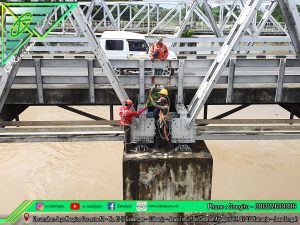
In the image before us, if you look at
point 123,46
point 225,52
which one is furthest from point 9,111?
point 123,46

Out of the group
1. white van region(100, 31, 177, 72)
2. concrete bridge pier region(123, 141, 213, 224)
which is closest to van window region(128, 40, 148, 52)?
white van region(100, 31, 177, 72)

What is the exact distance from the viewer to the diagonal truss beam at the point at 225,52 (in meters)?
5.83

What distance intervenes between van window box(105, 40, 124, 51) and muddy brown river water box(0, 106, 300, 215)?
5294 millimetres

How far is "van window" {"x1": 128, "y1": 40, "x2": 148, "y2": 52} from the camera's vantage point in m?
13.3

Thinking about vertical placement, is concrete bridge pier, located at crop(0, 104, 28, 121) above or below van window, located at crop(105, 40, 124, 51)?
below

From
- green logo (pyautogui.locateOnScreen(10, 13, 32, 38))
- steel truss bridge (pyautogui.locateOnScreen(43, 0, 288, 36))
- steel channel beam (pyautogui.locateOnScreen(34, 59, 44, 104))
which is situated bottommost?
steel channel beam (pyautogui.locateOnScreen(34, 59, 44, 104))

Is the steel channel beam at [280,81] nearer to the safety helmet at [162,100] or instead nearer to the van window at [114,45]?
the safety helmet at [162,100]

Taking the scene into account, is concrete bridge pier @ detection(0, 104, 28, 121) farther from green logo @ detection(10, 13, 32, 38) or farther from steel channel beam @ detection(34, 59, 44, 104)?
green logo @ detection(10, 13, 32, 38)

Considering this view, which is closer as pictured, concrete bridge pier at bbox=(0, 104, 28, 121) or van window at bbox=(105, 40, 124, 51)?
concrete bridge pier at bbox=(0, 104, 28, 121)

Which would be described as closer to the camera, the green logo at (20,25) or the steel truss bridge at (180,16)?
the green logo at (20,25)

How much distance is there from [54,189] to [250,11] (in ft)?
34.2

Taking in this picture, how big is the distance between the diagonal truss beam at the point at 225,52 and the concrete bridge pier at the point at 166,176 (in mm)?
938

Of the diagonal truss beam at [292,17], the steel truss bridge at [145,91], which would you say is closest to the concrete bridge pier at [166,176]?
the steel truss bridge at [145,91]

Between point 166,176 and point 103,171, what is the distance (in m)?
7.65
